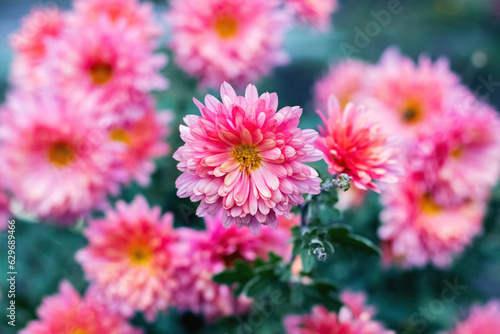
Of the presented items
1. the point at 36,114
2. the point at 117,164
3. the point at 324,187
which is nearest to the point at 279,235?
the point at 324,187

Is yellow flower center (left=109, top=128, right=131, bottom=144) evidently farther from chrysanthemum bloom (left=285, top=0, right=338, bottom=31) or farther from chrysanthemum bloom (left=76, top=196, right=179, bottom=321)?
chrysanthemum bloom (left=285, top=0, right=338, bottom=31)

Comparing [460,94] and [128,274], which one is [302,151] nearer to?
[128,274]

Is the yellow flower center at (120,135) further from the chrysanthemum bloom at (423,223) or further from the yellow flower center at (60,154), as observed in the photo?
the chrysanthemum bloom at (423,223)

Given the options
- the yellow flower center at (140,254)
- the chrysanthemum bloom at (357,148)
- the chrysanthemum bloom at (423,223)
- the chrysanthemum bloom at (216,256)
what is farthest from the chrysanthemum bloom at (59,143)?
the chrysanthemum bloom at (423,223)

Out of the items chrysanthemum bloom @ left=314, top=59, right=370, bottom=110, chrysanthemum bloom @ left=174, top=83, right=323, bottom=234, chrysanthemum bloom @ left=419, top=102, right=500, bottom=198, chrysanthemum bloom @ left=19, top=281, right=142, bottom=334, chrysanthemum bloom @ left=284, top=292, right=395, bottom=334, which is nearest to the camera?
chrysanthemum bloom @ left=174, top=83, right=323, bottom=234

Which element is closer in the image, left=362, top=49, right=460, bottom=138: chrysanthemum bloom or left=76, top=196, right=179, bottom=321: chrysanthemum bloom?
left=76, top=196, right=179, bottom=321: chrysanthemum bloom

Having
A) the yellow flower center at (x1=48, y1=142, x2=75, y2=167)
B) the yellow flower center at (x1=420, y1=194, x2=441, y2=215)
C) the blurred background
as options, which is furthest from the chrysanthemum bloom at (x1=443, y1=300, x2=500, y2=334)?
the yellow flower center at (x1=48, y1=142, x2=75, y2=167)

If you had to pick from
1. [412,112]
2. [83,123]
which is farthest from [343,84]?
[83,123]
